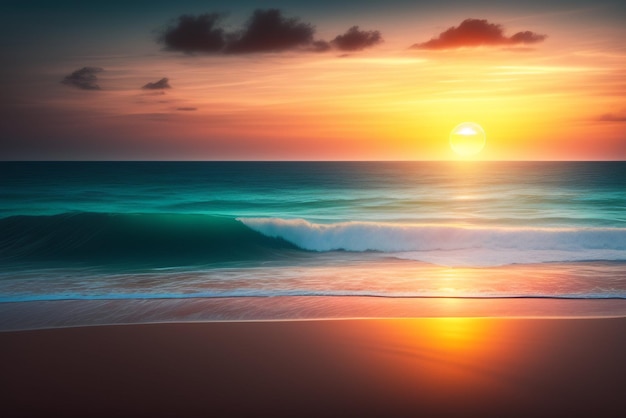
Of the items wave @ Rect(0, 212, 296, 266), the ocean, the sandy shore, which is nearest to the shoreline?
the ocean

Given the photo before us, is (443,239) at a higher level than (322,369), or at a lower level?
higher

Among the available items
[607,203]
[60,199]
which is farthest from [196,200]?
[607,203]

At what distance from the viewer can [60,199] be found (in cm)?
3192

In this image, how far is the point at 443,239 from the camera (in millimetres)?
17344

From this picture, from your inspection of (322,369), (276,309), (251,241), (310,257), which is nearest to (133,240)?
(251,241)

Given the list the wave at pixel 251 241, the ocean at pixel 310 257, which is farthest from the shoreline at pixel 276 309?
the wave at pixel 251 241

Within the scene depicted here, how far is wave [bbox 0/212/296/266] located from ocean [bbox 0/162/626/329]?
2.2 inches

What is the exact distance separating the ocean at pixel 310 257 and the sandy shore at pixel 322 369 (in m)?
0.75

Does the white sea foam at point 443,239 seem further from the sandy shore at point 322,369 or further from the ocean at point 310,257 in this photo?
the sandy shore at point 322,369

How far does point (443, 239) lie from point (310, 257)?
15.9ft

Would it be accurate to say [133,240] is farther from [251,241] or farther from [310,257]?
[310,257]

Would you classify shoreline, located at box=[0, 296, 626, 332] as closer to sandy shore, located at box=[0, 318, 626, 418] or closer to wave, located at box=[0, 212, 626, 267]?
sandy shore, located at box=[0, 318, 626, 418]

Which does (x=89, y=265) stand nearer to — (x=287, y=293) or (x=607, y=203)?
(x=287, y=293)

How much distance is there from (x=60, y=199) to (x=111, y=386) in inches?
1194
